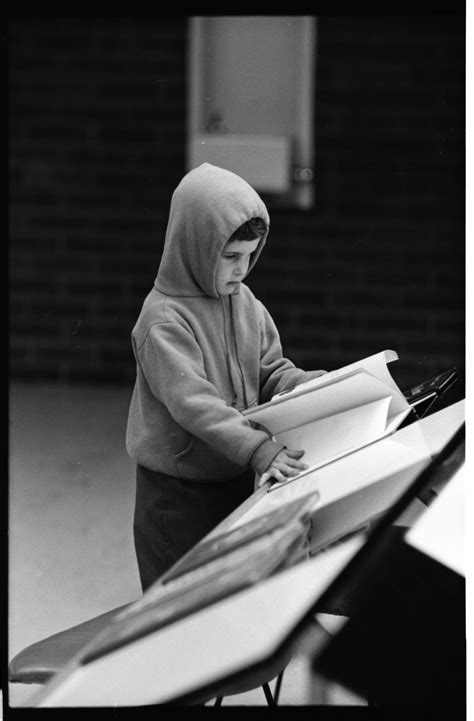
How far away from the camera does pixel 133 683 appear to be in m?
1.41

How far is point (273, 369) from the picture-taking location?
1.90 metres

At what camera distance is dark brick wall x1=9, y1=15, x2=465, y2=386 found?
6.39ft

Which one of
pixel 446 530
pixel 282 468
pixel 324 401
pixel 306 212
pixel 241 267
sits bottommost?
pixel 446 530

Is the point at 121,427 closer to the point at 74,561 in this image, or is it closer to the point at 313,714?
the point at 313,714

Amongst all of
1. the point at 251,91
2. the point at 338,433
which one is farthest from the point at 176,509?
the point at 251,91

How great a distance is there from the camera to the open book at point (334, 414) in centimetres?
162

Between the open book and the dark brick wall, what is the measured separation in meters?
0.19

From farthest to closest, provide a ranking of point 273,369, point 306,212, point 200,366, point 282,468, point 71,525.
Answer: point 71,525
point 306,212
point 273,369
point 200,366
point 282,468

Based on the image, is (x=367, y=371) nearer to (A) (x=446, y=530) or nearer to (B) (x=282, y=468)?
(B) (x=282, y=468)

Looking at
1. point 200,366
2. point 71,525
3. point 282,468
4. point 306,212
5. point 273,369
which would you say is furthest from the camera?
point 71,525

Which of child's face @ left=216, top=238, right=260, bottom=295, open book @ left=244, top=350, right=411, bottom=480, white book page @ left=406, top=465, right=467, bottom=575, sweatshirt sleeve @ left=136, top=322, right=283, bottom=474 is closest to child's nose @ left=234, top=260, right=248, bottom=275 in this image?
child's face @ left=216, top=238, right=260, bottom=295

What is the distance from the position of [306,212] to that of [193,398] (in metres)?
0.96

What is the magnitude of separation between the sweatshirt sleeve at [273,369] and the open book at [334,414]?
16cm

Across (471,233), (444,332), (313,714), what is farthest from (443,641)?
(471,233)
